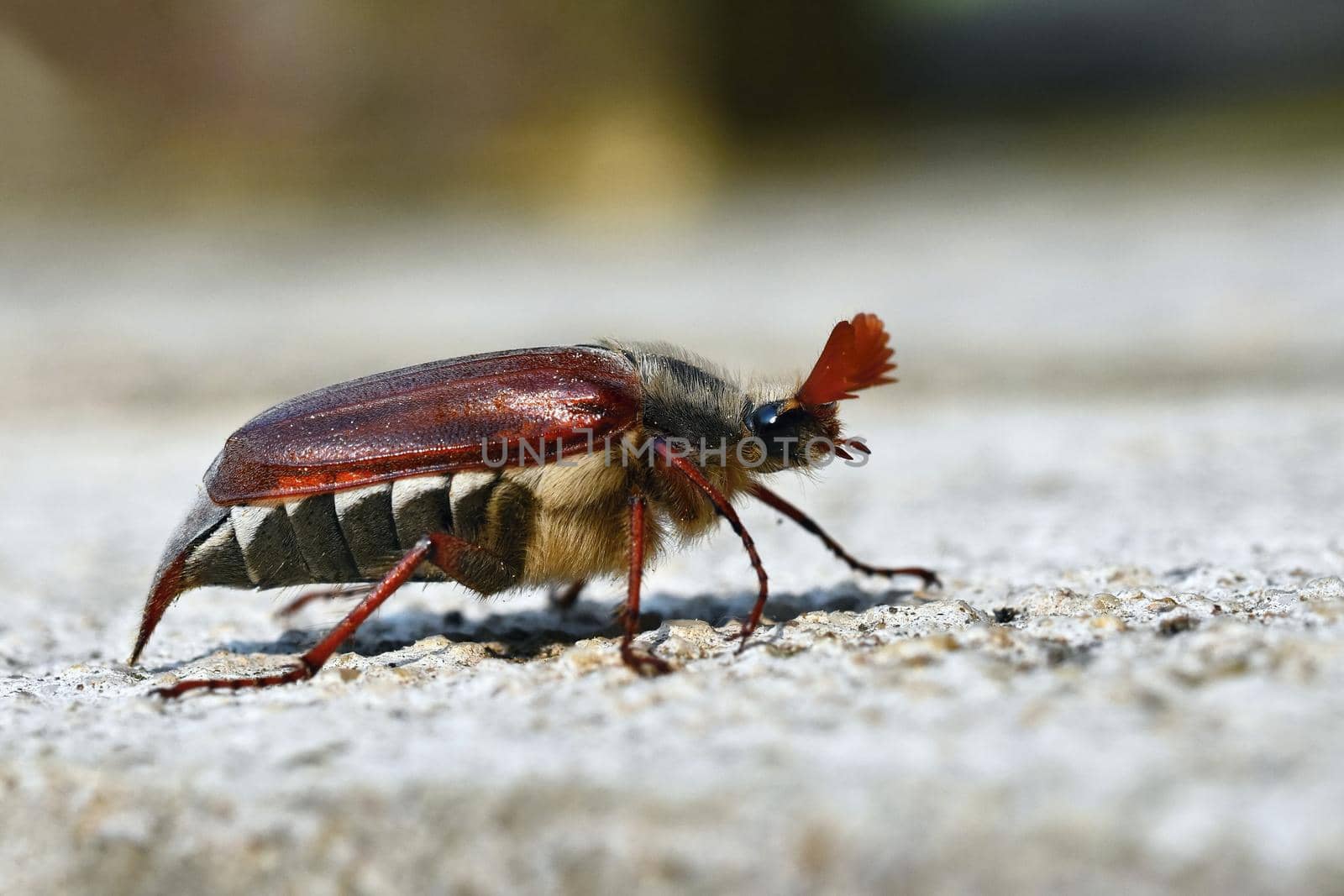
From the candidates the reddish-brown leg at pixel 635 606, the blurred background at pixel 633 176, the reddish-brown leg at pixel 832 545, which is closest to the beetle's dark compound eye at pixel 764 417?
the reddish-brown leg at pixel 832 545

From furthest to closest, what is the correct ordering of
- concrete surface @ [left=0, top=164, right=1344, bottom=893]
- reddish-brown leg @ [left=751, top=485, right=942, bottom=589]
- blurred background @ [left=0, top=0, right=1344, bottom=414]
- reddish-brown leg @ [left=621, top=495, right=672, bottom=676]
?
blurred background @ [left=0, top=0, right=1344, bottom=414] < reddish-brown leg @ [left=751, top=485, right=942, bottom=589] < reddish-brown leg @ [left=621, top=495, right=672, bottom=676] < concrete surface @ [left=0, top=164, right=1344, bottom=893]

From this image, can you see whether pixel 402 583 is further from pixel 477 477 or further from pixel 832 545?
pixel 832 545

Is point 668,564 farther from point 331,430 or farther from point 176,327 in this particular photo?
point 176,327

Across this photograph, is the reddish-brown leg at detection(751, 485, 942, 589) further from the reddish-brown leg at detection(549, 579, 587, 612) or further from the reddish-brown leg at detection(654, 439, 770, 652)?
the reddish-brown leg at detection(549, 579, 587, 612)

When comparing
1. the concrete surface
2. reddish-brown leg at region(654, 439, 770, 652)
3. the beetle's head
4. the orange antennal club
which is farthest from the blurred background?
reddish-brown leg at region(654, 439, 770, 652)

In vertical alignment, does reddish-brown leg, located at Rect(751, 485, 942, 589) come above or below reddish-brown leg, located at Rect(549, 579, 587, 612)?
above

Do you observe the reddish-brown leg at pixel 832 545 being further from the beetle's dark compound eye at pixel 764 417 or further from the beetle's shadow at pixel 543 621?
the beetle's dark compound eye at pixel 764 417

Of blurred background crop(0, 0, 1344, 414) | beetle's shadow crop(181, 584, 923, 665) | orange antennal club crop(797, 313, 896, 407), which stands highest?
blurred background crop(0, 0, 1344, 414)
